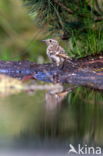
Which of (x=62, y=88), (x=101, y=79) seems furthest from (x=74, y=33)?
(x=62, y=88)

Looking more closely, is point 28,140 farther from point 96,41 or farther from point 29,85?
point 96,41

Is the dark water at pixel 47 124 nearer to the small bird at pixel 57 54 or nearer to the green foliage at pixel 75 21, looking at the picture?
the small bird at pixel 57 54

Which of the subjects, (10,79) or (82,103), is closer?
(82,103)

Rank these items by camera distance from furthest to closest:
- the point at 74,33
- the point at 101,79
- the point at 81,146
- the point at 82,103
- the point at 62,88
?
the point at 74,33 → the point at 101,79 → the point at 62,88 → the point at 82,103 → the point at 81,146
